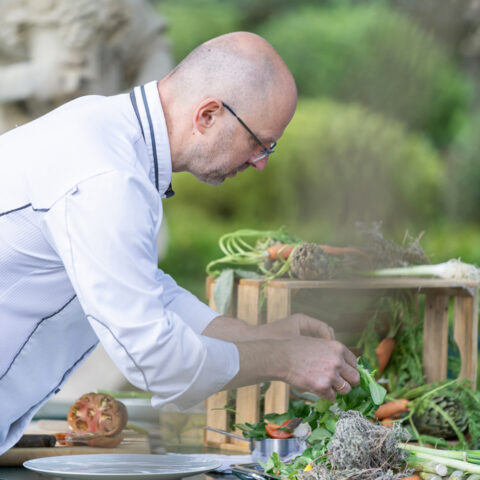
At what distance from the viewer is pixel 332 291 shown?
1.95 metres

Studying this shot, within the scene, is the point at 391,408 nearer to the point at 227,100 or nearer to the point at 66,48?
the point at 227,100

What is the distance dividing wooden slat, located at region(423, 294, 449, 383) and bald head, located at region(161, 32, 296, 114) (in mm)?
884

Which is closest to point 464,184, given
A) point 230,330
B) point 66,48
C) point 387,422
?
point 66,48

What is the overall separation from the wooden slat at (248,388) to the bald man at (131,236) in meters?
0.26

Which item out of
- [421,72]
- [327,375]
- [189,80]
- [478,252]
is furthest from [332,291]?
[478,252]

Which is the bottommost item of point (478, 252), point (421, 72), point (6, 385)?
point (6, 385)

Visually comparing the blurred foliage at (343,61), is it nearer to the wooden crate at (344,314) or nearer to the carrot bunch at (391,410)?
the wooden crate at (344,314)

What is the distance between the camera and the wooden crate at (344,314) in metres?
1.82

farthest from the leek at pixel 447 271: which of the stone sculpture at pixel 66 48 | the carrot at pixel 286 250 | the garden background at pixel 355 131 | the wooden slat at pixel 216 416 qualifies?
the stone sculpture at pixel 66 48

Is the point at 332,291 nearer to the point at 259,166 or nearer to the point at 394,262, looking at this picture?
the point at 394,262

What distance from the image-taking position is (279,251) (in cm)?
194

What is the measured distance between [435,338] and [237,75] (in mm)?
1000

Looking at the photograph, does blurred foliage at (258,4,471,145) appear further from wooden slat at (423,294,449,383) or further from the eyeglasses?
the eyeglasses

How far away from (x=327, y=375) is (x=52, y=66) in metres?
2.87
